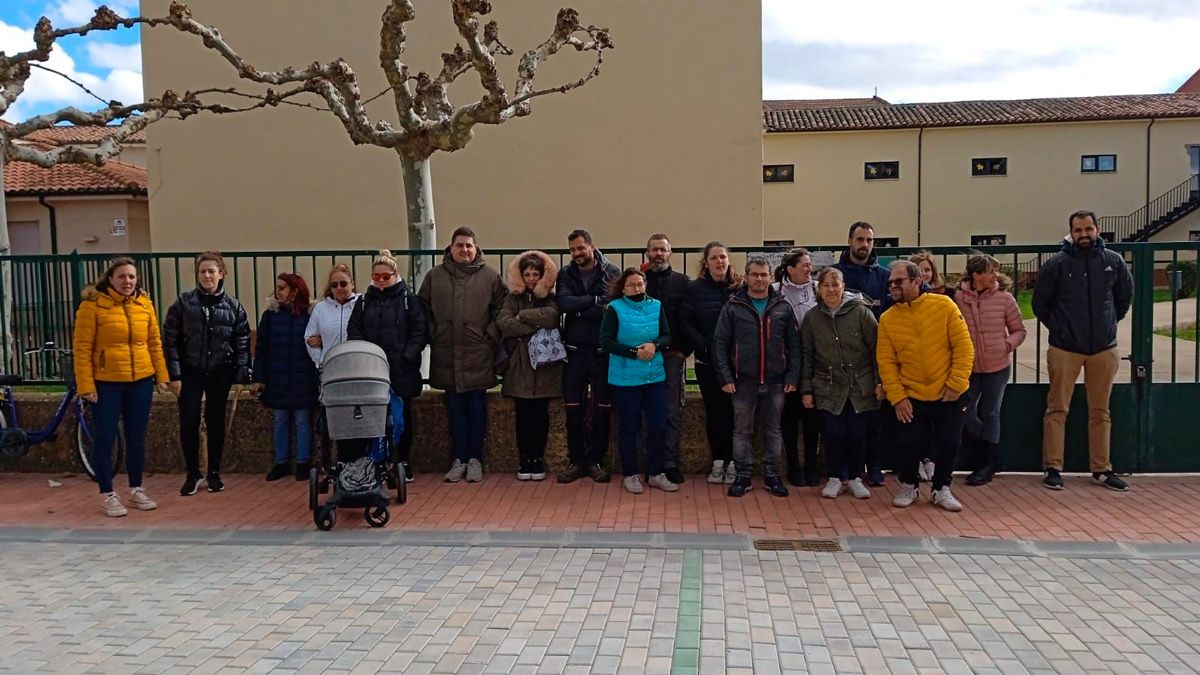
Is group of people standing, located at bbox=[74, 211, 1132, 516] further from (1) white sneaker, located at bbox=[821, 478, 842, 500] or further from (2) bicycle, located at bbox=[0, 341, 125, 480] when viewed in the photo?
(2) bicycle, located at bbox=[0, 341, 125, 480]

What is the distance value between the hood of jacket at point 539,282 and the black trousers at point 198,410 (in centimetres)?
228

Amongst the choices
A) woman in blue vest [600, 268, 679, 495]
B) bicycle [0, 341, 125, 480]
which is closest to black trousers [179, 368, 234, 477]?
bicycle [0, 341, 125, 480]

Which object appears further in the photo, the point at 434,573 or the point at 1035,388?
the point at 1035,388

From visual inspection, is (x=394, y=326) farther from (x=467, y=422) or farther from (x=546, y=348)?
(x=546, y=348)

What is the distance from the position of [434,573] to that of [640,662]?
1713 millimetres

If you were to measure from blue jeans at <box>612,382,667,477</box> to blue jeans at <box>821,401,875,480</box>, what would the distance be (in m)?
1.21

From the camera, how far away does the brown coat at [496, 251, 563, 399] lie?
285 inches

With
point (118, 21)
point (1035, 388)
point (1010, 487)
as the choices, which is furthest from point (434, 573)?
point (118, 21)

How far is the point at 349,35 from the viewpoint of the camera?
19.4 m

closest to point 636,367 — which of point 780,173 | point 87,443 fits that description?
point 87,443

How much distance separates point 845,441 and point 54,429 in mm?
6442

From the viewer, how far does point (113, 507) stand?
22.0 ft

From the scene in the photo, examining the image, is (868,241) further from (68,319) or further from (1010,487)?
(68,319)

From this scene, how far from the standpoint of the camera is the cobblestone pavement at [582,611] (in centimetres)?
418
